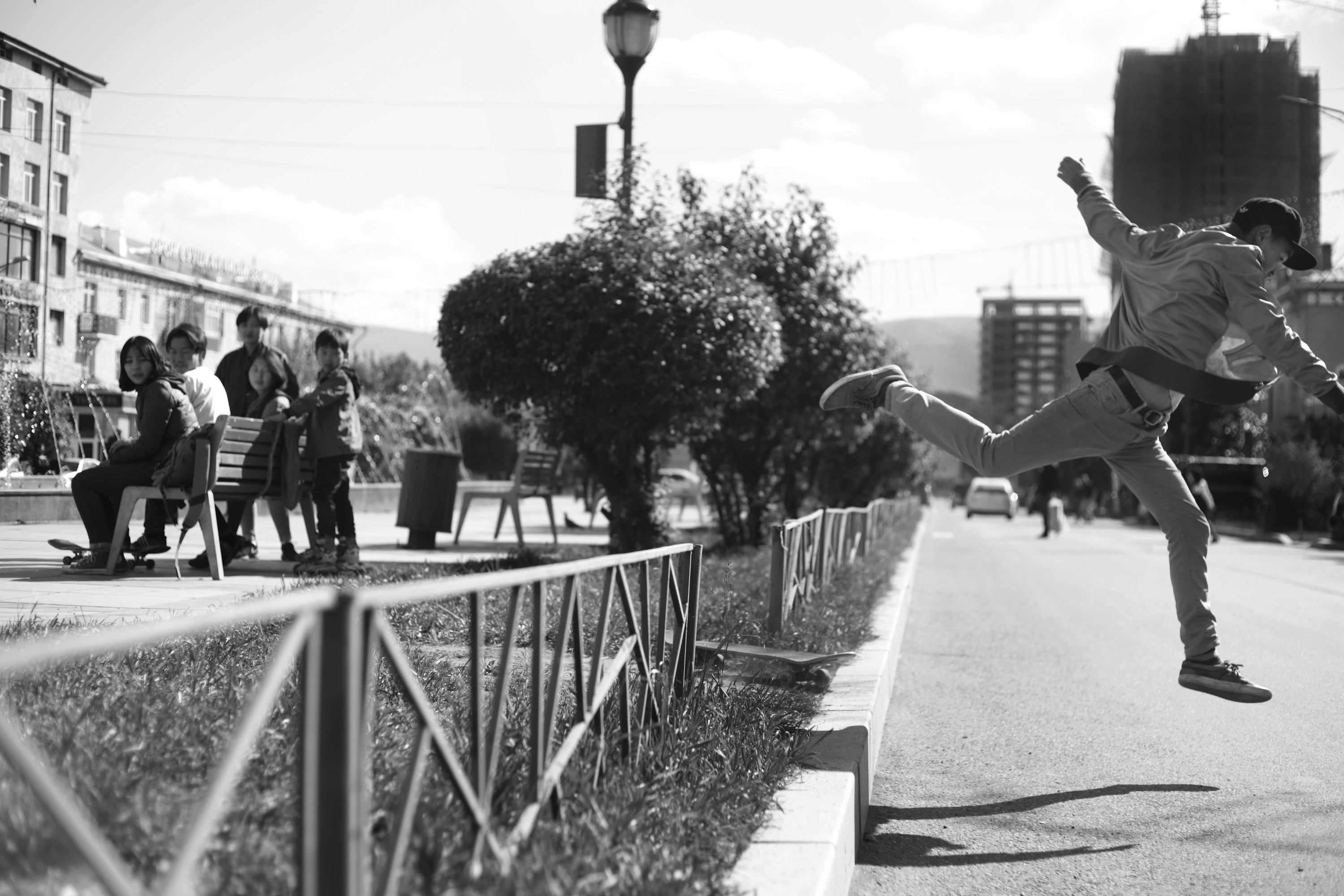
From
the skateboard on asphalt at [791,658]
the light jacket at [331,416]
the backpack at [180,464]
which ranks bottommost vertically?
the skateboard on asphalt at [791,658]

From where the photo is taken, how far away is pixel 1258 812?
414 centimetres

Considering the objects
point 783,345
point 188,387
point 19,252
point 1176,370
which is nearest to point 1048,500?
point 783,345

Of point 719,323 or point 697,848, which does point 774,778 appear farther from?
point 719,323

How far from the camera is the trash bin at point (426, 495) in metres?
11.9

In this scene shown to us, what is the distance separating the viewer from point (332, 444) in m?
8.47

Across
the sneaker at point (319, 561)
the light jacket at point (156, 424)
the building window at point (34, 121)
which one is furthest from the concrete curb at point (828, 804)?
the building window at point (34, 121)

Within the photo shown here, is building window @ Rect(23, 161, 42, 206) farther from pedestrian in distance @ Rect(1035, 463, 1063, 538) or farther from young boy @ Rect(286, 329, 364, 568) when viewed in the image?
pedestrian in distance @ Rect(1035, 463, 1063, 538)

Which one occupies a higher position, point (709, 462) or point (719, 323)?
point (719, 323)

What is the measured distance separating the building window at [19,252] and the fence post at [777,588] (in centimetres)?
693

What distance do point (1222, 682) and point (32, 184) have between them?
9.58m

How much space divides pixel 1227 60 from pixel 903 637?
120471 millimetres

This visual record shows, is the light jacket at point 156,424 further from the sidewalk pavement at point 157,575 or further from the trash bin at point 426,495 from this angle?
the trash bin at point 426,495

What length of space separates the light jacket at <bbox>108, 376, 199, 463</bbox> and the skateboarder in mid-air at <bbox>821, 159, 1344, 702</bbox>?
4.88 metres

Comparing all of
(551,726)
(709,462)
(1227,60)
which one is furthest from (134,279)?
(1227,60)
